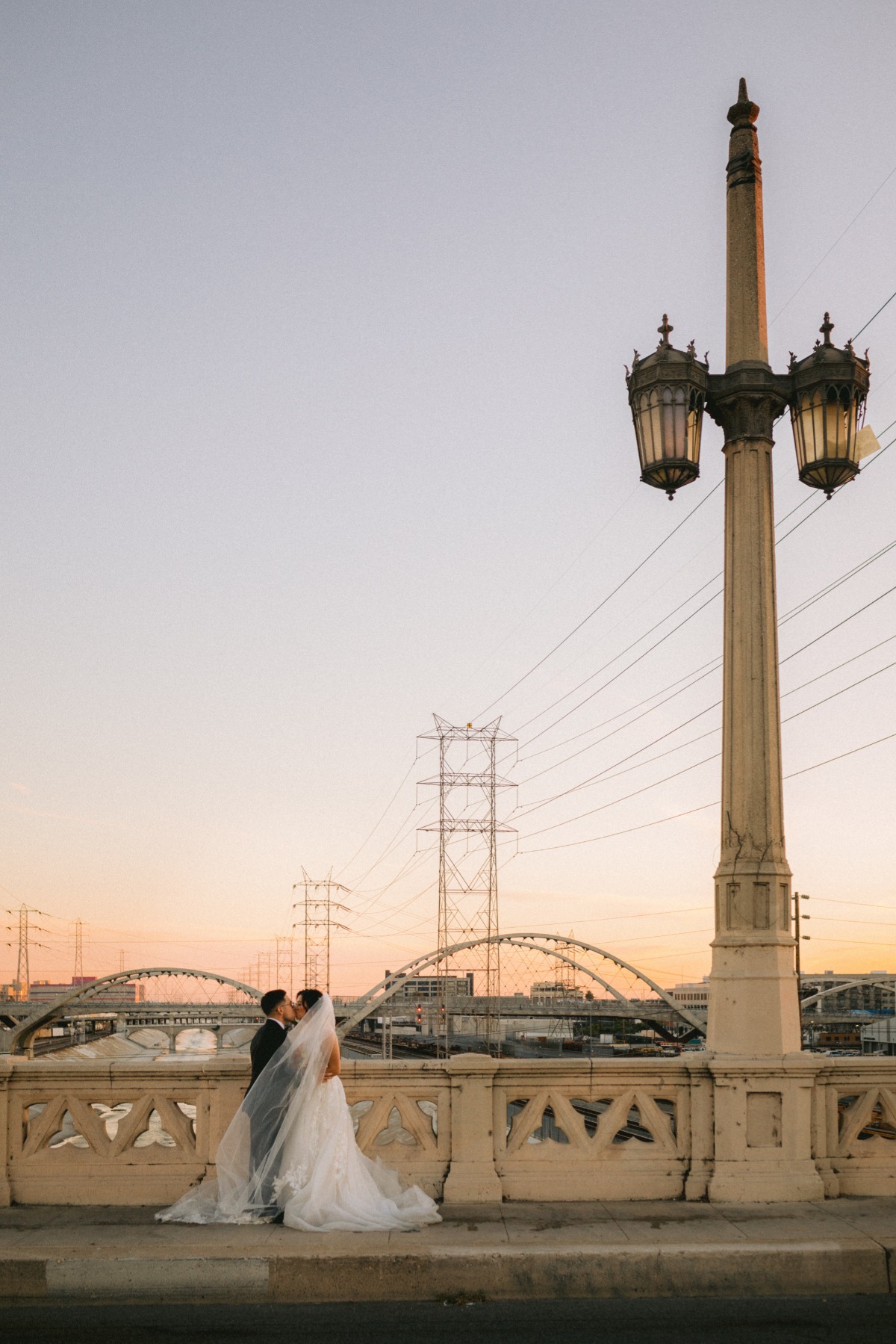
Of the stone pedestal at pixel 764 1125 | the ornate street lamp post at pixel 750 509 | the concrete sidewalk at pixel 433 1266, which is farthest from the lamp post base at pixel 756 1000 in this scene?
the concrete sidewalk at pixel 433 1266

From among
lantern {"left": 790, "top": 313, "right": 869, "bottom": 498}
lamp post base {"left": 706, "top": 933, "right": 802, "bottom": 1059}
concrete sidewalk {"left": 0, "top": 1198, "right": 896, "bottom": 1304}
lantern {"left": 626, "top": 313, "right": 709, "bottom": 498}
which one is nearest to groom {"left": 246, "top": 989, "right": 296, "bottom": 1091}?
concrete sidewalk {"left": 0, "top": 1198, "right": 896, "bottom": 1304}

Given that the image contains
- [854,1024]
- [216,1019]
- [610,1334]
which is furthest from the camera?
[216,1019]

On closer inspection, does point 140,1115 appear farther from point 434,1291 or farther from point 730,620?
point 730,620

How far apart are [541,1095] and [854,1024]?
554ft

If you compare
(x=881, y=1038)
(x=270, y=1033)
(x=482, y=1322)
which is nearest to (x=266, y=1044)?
(x=270, y=1033)

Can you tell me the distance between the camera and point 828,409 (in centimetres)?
Answer: 952

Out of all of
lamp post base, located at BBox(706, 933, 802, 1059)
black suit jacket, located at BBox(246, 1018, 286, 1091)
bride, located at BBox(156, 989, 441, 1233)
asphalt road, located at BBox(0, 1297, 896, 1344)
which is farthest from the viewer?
lamp post base, located at BBox(706, 933, 802, 1059)

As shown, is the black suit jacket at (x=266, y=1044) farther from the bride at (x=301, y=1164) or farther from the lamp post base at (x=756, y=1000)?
the lamp post base at (x=756, y=1000)

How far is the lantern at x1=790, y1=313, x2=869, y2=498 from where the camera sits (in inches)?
370

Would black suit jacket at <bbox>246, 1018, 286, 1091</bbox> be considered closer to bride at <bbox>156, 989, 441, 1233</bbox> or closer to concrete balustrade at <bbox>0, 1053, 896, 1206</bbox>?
bride at <bbox>156, 989, 441, 1233</bbox>

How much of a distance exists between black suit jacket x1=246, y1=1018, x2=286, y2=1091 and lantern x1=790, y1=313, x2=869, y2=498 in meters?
6.23

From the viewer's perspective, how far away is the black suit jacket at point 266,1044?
26.5ft

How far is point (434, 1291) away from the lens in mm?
6688

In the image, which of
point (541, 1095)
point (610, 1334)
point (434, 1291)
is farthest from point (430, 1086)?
point (610, 1334)
